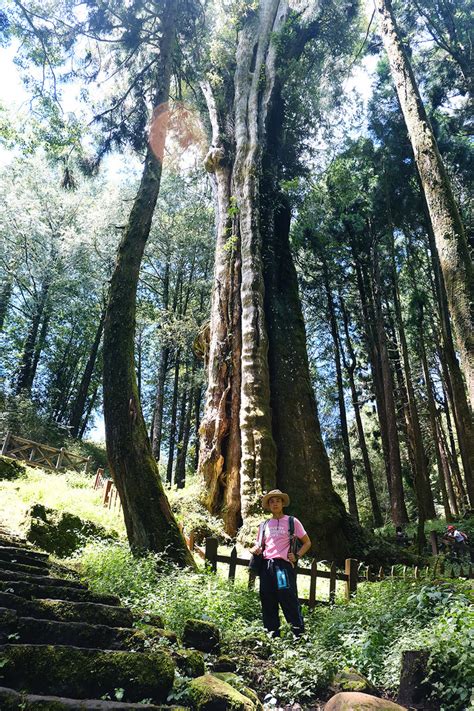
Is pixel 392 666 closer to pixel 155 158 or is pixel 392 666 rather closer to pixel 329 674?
pixel 329 674

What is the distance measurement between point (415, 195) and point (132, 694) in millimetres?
19005

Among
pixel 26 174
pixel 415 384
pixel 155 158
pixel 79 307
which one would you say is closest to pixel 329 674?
pixel 155 158

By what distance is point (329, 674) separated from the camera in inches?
155

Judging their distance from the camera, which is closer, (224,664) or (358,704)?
(358,704)

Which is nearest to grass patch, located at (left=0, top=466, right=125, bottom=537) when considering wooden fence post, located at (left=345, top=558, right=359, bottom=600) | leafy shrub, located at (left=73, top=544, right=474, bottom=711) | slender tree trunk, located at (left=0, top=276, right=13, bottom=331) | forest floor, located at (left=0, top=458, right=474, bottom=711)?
forest floor, located at (left=0, top=458, right=474, bottom=711)

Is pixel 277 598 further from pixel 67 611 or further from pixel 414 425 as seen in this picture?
pixel 414 425

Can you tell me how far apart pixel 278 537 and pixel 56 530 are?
3.98 meters

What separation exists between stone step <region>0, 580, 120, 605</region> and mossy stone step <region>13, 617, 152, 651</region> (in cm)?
65

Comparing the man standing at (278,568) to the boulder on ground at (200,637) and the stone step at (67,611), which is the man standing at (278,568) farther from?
the stone step at (67,611)

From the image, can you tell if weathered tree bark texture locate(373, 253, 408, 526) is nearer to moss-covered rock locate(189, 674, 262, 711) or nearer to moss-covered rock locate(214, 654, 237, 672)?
moss-covered rock locate(214, 654, 237, 672)

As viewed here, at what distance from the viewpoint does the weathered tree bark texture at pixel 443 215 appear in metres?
4.87

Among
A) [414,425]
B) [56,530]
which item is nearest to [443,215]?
[56,530]

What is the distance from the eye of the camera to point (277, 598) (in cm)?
512

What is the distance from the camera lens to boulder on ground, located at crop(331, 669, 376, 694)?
3.50m
